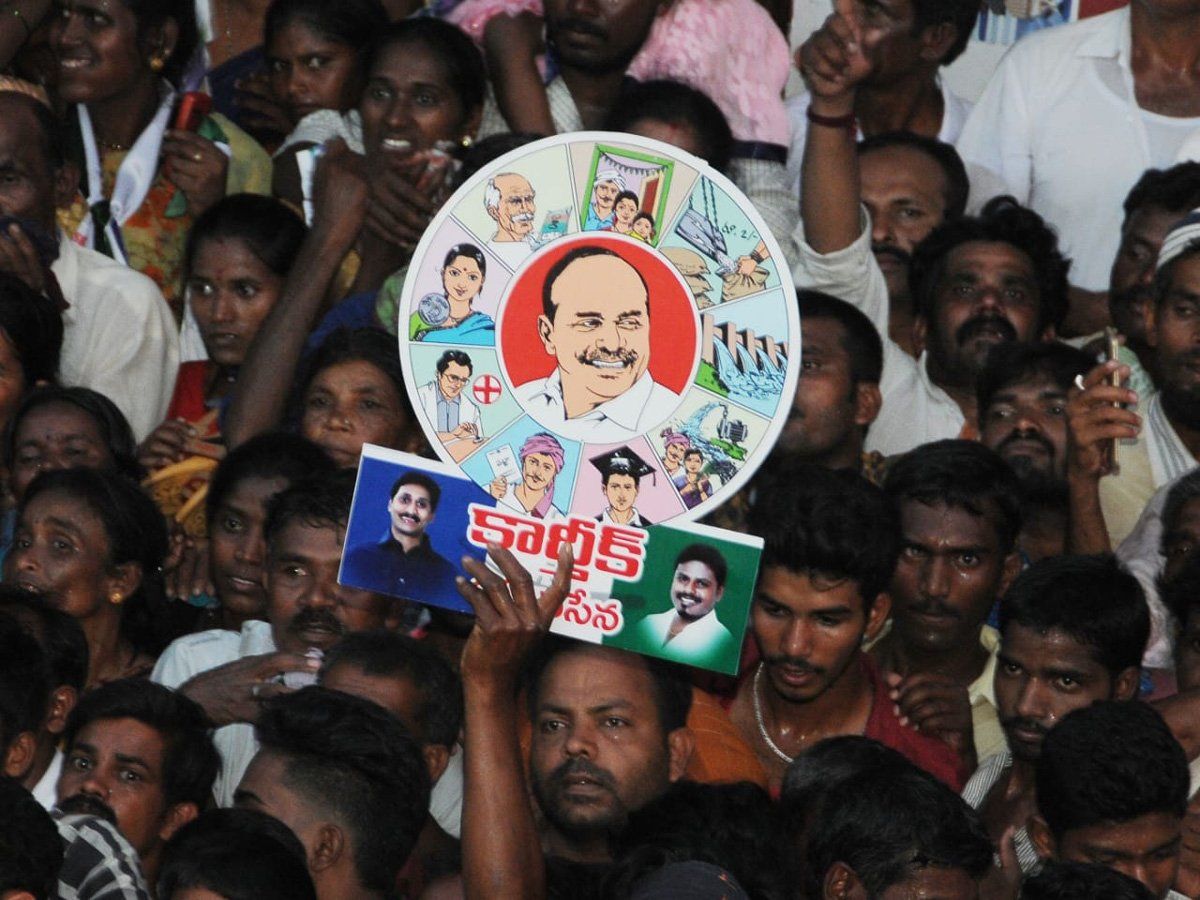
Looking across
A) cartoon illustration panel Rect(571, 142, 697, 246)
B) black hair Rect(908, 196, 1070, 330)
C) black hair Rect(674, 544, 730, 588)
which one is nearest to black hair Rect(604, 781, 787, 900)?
black hair Rect(674, 544, 730, 588)

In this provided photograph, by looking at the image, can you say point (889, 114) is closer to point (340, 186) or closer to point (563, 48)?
point (563, 48)

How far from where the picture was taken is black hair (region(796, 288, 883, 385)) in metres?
5.74

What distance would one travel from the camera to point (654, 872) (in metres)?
3.69

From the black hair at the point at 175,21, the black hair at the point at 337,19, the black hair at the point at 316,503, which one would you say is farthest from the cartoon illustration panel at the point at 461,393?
the black hair at the point at 175,21

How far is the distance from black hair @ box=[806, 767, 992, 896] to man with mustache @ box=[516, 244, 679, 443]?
0.77 m

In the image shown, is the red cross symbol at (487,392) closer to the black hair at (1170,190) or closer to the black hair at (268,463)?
the black hair at (268,463)

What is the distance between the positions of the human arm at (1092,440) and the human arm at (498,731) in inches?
62.1

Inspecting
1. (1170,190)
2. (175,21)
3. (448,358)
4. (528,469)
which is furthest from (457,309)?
(175,21)

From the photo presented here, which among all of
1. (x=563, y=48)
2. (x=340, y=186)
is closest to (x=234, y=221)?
(x=340, y=186)

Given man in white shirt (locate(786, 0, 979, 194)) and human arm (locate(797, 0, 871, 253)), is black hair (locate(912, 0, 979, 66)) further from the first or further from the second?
human arm (locate(797, 0, 871, 253))

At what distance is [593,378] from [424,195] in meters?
1.88

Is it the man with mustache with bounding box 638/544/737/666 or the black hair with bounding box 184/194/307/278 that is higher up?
the black hair with bounding box 184/194/307/278

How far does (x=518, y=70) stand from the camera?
21.2ft

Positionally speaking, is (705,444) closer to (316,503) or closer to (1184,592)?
(316,503)
